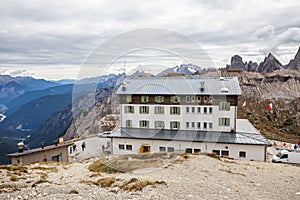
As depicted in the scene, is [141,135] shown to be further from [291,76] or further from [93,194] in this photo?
[291,76]

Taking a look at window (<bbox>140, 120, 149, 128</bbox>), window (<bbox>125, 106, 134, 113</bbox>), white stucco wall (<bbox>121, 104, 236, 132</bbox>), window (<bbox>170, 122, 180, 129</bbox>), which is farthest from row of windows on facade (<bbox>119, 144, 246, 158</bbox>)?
window (<bbox>125, 106, 134, 113</bbox>)

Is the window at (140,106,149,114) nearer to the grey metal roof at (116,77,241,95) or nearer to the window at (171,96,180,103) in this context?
the grey metal roof at (116,77,241,95)

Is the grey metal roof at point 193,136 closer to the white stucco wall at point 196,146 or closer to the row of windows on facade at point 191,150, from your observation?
the white stucco wall at point 196,146

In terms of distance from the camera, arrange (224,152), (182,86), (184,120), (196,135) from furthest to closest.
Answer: (182,86) < (184,120) < (196,135) < (224,152)

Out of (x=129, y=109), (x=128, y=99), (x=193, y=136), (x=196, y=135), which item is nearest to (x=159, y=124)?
(x=129, y=109)

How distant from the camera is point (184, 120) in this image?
1501 inches

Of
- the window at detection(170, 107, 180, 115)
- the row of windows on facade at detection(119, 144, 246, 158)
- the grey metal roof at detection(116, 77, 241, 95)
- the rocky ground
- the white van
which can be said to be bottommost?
the white van

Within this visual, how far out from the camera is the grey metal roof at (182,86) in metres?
37.4

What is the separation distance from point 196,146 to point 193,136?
210 cm

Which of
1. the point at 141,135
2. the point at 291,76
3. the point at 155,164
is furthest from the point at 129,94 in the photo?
the point at 291,76

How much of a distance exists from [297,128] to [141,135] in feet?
241

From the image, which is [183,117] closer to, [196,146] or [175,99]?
[175,99]

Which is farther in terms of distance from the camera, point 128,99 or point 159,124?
point 128,99

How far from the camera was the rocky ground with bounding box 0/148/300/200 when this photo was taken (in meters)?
13.6
